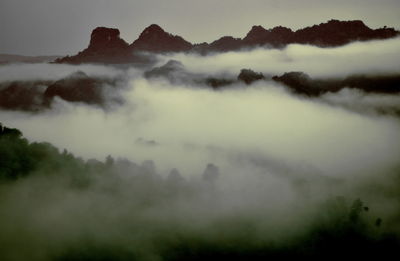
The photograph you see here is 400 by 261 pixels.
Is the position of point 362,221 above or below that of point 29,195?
A: below

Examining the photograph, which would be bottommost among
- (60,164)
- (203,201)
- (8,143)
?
(203,201)

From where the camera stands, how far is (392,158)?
17850 centimetres

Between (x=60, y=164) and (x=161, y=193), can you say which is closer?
(x=60, y=164)

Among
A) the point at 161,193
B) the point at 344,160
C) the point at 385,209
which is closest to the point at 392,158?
the point at 344,160

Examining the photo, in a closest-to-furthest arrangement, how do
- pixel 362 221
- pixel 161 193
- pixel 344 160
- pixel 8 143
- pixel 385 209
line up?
pixel 8 143, pixel 362 221, pixel 385 209, pixel 161 193, pixel 344 160

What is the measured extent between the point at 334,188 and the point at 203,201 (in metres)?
42.1

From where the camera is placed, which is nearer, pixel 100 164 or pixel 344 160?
pixel 100 164

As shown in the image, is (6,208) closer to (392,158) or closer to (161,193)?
(161,193)

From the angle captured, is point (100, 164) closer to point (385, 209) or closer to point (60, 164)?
point (60, 164)

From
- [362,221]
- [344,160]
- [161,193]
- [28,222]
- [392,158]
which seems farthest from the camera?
[344,160]

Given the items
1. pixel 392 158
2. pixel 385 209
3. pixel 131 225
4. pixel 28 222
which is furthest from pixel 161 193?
pixel 392 158

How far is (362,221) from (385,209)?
45.9 ft

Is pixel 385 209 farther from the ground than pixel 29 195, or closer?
closer

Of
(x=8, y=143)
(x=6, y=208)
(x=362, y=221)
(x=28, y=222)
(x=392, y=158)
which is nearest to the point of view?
(x=8, y=143)
